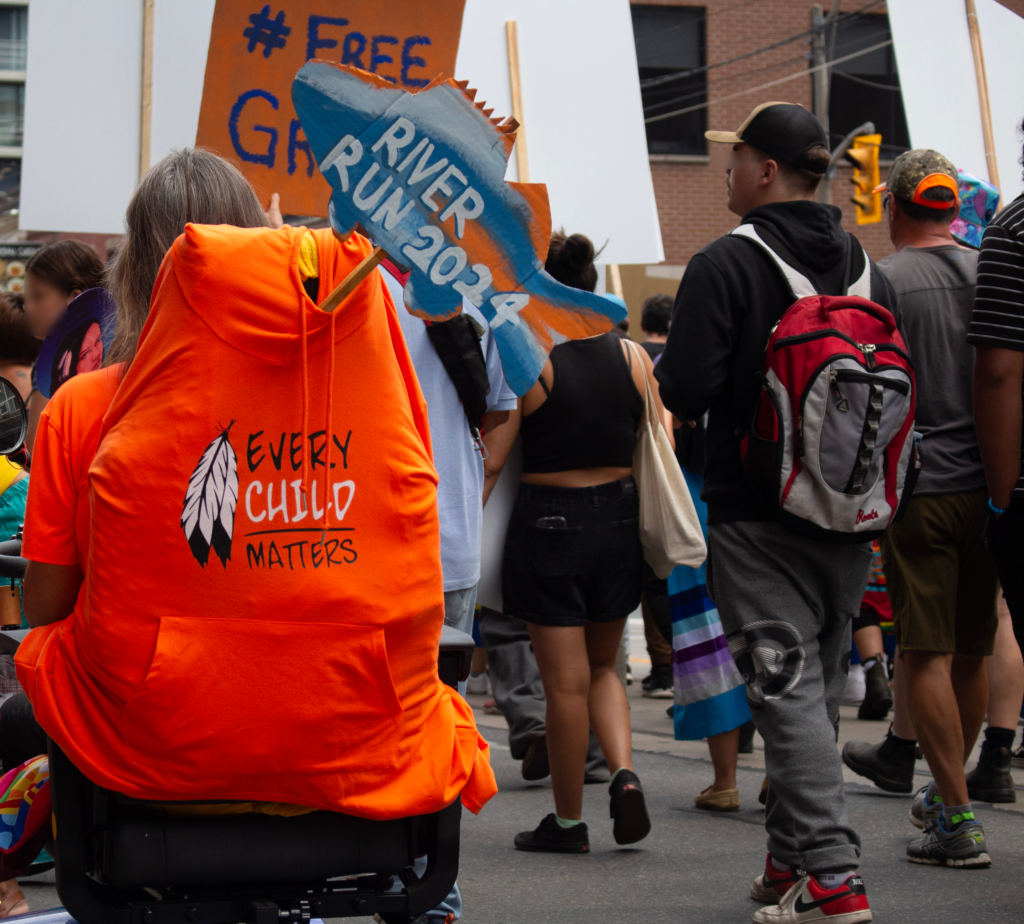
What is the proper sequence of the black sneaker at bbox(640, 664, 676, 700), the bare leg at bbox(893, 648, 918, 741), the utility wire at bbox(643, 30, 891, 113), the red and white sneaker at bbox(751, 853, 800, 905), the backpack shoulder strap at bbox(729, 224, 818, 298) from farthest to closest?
1. the utility wire at bbox(643, 30, 891, 113)
2. the black sneaker at bbox(640, 664, 676, 700)
3. the bare leg at bbox(893, 648, 918, 741)
4. the backpack shoulder strap at bbox(729, 224, 818, 298)
5. the red and white sneaker at bbox(751, 853, 800, 905)

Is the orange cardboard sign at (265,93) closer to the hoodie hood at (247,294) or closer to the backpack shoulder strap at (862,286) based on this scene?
the backpack shoulder strap at (862,286)

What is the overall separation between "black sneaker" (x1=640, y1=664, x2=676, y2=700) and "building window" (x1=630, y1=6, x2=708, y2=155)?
16.2 metres

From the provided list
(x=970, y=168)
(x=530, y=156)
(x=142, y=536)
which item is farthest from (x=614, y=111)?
(x=142, y=536)

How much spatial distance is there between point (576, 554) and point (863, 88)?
70.6 feet

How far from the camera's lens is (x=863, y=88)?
2339 centimetres

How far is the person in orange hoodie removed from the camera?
183 cm

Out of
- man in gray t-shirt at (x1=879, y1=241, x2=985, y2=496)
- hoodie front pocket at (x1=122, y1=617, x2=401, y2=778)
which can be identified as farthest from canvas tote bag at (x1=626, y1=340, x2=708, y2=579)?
hoodie front pocket at (x1=122, y1=617, x2=401, y2=778)

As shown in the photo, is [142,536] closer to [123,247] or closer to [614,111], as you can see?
[123,247]

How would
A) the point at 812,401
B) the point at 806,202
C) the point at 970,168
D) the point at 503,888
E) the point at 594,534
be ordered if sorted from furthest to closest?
the point at 970,168
the point at 594,534
the point at 503,888
the point at 806,202
the point at 812,401

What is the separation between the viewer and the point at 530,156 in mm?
6223

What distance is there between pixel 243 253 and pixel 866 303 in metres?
1.76

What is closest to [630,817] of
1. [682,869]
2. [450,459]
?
[682,869]

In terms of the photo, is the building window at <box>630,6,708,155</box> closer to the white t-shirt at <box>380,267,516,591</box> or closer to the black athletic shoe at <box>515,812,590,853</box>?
the black athletic shoe at <box>515,812,590,853</box>

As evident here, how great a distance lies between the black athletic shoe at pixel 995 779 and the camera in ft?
14.8
